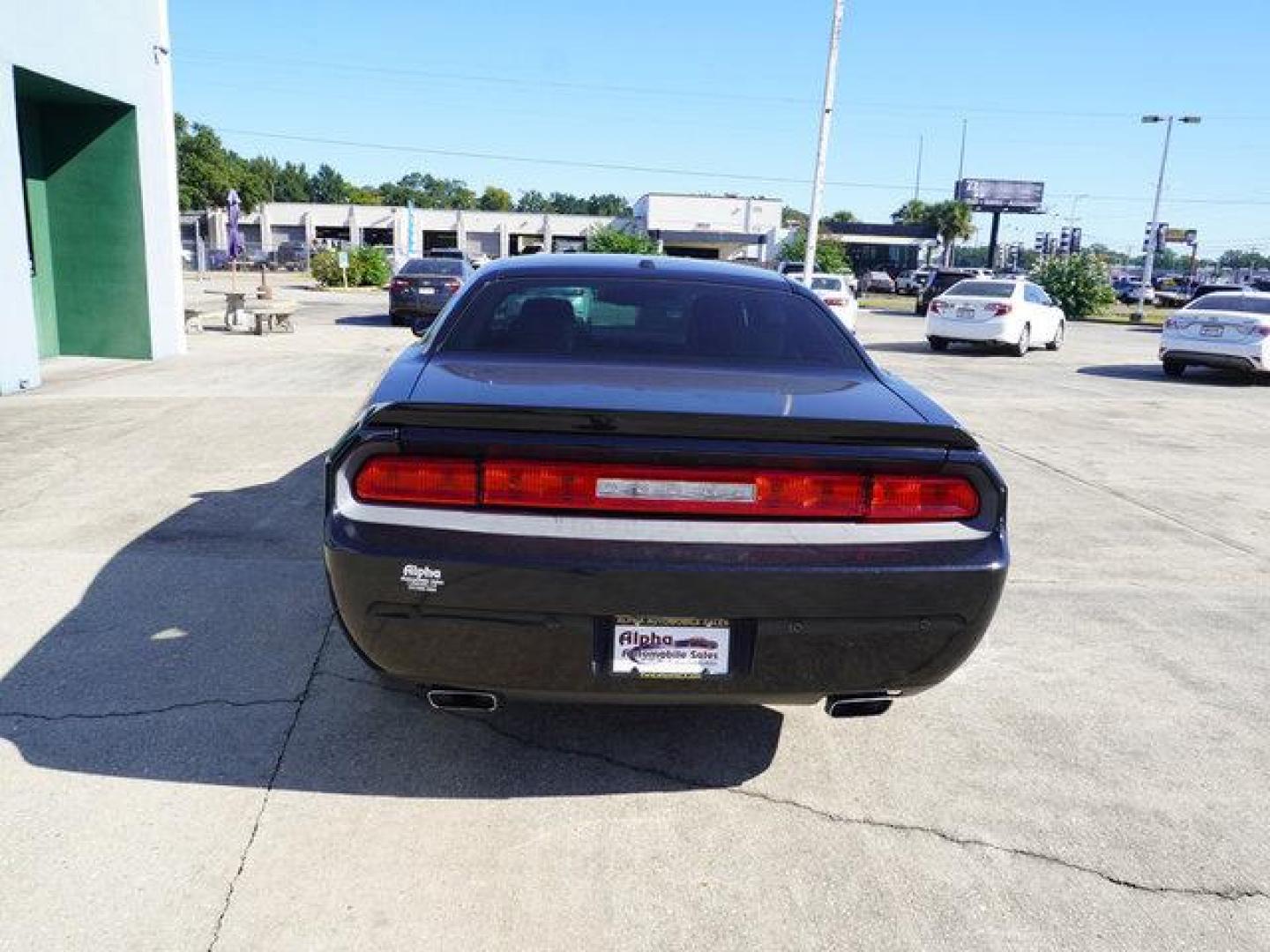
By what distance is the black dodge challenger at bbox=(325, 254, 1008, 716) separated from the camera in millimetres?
2588

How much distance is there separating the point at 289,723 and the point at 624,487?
5.34ft

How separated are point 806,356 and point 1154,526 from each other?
408cm

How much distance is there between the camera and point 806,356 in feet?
12.7

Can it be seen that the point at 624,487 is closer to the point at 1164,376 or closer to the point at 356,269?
the point at 1164,376

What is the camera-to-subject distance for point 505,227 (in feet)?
277

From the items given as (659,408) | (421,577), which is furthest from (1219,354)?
(421,577)

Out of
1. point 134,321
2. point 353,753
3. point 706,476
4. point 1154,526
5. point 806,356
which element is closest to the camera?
point 706,476

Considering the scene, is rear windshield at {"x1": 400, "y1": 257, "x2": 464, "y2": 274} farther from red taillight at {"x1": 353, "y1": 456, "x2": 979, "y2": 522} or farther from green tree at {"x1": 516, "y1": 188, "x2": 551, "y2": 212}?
green tree at {"x1": 516, "y1": 188, "x2": 551, "y2": 212}

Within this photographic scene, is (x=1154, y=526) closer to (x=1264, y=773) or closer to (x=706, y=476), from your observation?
(x=1264, y=773)

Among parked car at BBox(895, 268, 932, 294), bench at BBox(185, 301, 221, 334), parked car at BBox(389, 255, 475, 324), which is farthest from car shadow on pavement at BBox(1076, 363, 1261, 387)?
parked car at BBox(895, 268, 932, 294)

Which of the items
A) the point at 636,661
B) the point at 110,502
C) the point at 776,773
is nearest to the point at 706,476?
the point at 636,661

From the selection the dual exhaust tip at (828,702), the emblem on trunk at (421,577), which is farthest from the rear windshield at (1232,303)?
the emblem on trunk at (421,577)

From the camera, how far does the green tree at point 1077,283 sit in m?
36.2

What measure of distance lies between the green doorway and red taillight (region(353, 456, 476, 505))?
12.1m
